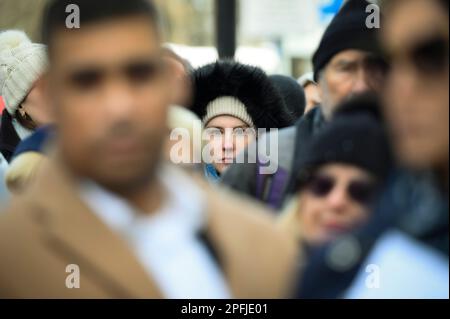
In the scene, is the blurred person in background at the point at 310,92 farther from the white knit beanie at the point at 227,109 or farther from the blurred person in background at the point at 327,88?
the blurred person in background at the point at 327,88

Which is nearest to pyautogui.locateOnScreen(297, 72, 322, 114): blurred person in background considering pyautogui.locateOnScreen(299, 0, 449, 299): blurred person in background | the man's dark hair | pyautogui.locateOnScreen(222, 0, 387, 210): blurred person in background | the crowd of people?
pyautogui.locateOnScreen(222, 0, 387, 210): blurred person in background

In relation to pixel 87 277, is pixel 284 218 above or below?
above

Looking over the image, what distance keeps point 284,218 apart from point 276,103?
247 cm

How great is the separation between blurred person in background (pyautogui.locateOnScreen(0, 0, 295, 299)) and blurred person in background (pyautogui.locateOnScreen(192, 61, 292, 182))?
3.15 m

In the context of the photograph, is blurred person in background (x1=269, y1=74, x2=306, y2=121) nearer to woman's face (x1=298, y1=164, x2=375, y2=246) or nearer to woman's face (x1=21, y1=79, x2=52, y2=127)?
woman's face (x1=21, y1=79, x2=52, y2=127)

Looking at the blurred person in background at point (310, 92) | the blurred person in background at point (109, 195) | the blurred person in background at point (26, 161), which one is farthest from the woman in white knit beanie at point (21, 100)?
the blurred person in background at point (109, 195)

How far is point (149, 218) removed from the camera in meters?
1.69

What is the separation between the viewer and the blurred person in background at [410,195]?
5.72 feet

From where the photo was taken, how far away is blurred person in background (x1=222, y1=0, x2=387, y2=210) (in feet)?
11.0

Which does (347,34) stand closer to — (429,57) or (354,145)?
(354,145)

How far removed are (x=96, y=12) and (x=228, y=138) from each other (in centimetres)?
330
